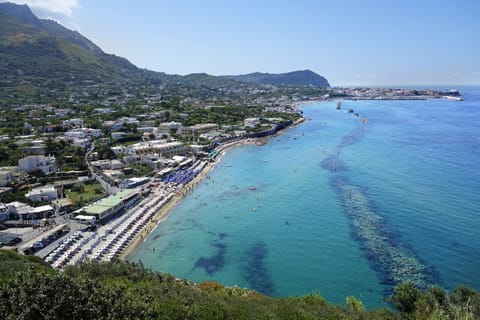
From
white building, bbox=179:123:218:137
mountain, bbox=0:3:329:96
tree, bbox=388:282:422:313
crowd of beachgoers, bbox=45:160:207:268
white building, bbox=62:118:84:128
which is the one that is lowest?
crowd of beachgoers, bbox=45:160:207:268

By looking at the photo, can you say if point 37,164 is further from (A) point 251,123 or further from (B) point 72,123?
(A) point 251,123

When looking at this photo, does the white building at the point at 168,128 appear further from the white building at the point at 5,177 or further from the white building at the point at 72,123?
the white building at the point at 5,177

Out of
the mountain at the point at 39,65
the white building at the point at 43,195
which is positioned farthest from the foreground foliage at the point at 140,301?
the mountain at the point at 39,65

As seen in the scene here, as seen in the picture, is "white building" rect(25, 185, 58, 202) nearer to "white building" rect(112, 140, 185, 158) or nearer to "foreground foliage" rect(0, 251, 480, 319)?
"foreground foliage" rect(0, 251, 480, 319)

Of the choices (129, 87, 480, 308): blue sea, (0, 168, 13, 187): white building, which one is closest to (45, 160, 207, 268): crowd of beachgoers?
(129, 87, 480, 308): blue sea

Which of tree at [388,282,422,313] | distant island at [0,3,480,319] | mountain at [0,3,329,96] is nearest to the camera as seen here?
distant island at [0,3,480,319]

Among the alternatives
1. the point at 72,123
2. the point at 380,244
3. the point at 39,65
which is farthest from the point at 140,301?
the point at 39,65

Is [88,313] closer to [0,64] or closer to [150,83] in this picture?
[0,64]
